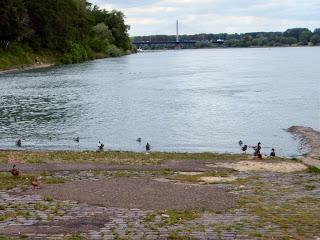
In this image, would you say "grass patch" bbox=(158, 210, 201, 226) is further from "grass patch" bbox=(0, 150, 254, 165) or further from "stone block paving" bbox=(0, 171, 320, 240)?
"grass patch" bbox=(0, 150, 254, 165)

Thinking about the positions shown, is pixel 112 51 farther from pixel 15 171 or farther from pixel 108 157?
pixel 15 171

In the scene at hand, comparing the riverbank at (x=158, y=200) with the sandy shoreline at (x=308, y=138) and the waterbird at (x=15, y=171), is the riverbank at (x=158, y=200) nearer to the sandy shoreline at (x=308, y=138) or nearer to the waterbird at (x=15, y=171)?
the waterbird at (x=15, y=171)

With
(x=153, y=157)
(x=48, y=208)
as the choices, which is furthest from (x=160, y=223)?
(x=153, y=157)

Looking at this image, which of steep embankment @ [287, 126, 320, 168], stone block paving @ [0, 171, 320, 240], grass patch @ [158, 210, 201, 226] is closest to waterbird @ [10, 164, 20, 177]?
stone block paving @ [0, 171, 320, 240]

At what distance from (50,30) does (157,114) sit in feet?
222

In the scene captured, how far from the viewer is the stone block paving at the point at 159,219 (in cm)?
1134

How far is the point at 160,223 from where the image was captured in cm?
1214

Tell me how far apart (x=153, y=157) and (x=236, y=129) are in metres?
14.1

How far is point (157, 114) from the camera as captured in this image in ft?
143

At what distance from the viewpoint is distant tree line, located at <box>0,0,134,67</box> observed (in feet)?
285

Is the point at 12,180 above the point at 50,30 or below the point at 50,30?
below

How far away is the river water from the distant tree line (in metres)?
18.6

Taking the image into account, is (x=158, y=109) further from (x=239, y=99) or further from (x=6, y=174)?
(x=6, y=174)

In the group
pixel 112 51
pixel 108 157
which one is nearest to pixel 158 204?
pixel 108 157
